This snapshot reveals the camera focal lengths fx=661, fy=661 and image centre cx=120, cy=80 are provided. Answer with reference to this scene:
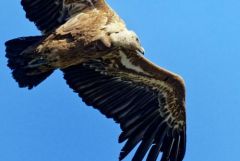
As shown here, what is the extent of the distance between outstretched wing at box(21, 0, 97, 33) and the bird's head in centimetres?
118

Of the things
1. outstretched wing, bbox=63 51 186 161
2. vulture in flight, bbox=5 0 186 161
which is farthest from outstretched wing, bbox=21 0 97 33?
outstretched wing, bbox=63 51 186 161

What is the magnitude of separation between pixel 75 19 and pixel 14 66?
4.66ft

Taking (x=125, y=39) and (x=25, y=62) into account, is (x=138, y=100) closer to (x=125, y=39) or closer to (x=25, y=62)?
(x=125, y=39)

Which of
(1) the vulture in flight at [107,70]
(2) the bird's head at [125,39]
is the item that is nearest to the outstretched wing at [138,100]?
(1) the vulture in flight at [107,70]

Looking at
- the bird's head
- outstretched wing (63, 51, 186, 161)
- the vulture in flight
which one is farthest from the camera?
outstretched wing (63, 51, 186, 161)

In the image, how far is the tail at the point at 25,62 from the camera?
1196cm

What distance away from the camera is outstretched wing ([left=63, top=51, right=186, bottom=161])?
1270 centimetres

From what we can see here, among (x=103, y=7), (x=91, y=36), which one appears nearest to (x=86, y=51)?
(x=91, y=36)

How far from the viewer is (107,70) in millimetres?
13078

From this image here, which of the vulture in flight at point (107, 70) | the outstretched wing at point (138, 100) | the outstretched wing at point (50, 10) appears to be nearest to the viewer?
the vulture in flight at point (107, 70)

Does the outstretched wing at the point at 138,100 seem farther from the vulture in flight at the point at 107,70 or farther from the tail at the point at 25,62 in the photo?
the tail at the point at 25,62

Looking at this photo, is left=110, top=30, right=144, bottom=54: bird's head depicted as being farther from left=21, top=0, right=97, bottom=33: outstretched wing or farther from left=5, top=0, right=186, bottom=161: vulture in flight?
left=21, top=0, right=97, bottom=33: outstretched wing

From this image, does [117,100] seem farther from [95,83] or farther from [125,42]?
[125,42]

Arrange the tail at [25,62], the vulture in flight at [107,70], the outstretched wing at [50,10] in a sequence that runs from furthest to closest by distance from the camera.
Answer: the outstretched wing at [50,10], the tail at [25,62], the vulture in flight at [107,70]
